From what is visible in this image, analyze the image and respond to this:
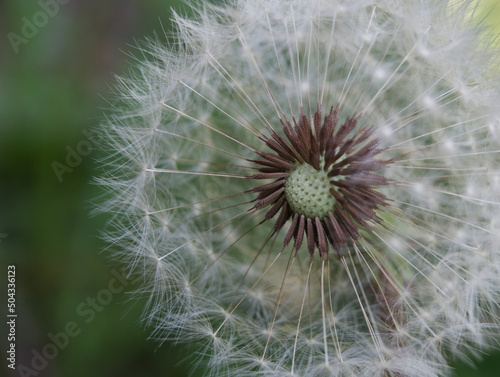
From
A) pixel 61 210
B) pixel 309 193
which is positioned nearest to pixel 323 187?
pixel 309 193

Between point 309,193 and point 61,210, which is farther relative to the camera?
point 61,210

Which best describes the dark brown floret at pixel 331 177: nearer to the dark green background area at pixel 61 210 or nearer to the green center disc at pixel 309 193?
the green center disc at pixel 309 193

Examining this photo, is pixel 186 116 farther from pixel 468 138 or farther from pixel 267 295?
pixel 468 138

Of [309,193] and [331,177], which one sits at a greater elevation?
[331,177]

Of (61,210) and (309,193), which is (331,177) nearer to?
(309,193)

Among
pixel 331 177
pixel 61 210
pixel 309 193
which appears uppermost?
pixel 331 177

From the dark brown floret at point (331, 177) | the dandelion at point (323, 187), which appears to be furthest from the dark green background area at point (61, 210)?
the dark brown floret at point (331, 177)
